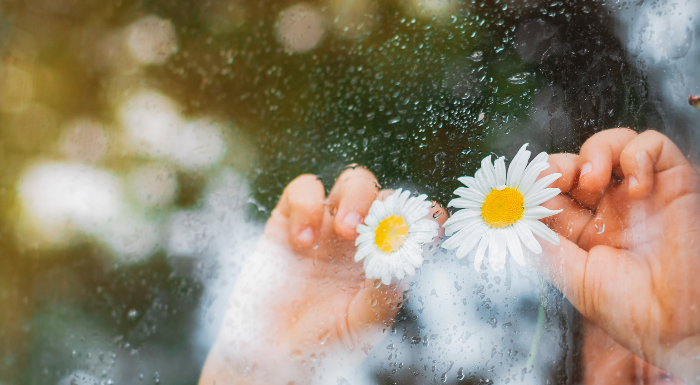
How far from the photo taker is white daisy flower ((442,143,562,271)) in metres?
0.27

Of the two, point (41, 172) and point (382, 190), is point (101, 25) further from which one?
point (382, 190)

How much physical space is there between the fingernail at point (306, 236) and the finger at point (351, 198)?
0.03 meters

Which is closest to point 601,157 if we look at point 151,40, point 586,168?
point 586,168

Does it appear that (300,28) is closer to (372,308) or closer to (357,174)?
(357,174)

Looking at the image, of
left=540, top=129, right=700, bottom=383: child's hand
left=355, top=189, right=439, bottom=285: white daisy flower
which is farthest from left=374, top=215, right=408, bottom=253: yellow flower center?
left=540, top=129, right=700, bottom=383: child's hand

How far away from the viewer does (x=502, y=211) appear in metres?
0.28

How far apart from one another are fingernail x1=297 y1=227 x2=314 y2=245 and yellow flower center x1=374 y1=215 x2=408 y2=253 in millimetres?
76

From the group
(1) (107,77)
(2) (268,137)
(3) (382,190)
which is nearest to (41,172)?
(1) (107,77)

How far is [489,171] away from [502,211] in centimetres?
3

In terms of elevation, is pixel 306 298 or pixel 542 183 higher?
pixel 542 183

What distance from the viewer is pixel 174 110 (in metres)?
0.49

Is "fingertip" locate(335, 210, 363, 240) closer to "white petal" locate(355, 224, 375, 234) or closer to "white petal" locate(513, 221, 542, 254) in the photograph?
"white petal" locate(355, 224, 375, 234)

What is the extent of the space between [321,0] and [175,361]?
43 centimetres

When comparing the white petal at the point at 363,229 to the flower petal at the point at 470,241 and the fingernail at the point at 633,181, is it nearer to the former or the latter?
the flower petal at the point at 470,241
